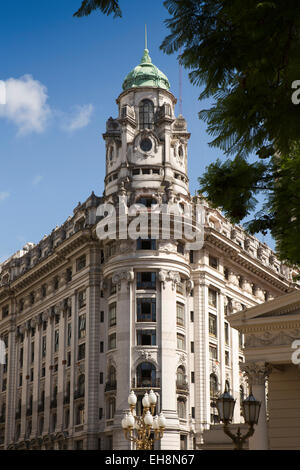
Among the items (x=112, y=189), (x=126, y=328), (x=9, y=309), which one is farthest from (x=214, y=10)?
(x=9, y=309)

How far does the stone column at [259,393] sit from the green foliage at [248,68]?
85.6ft

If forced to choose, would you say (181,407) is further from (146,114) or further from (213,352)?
(146,114)

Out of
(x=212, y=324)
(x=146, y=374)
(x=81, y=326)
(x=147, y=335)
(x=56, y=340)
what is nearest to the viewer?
(x=146, y=374)

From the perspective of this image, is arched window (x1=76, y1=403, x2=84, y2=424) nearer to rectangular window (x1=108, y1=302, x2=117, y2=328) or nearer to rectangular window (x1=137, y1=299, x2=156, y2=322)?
rectangular window (x1=108, y1=302, x2=117, y2=328)

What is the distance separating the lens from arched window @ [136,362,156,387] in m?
61.9

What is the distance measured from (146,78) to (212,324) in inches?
1019

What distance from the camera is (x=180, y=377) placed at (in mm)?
64188

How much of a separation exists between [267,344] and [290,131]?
28.2m

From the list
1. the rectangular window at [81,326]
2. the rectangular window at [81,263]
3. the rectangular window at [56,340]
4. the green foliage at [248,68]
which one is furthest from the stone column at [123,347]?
the green foliage at [248,68]

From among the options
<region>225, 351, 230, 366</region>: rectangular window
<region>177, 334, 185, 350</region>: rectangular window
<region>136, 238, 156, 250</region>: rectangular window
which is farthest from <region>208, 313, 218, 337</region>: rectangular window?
<region>136, 238, 156, 250</region>: rectangular window

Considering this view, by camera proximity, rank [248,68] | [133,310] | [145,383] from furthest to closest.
Result: [133,310] → [145,383] → [248,68]

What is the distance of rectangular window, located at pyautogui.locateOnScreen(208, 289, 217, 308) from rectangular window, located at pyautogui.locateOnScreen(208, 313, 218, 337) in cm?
117

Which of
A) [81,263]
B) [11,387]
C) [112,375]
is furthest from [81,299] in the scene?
[11,387]
